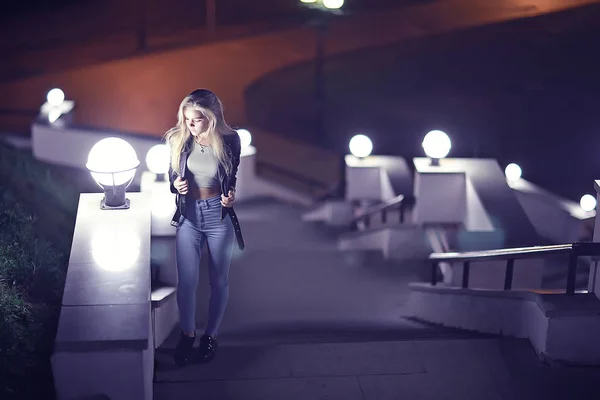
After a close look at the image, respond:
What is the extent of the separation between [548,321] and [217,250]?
2.48 m

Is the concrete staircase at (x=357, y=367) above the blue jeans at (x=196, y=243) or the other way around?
the other way around

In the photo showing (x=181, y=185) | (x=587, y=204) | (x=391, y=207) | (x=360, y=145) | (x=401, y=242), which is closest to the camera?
(x=181, y=185)

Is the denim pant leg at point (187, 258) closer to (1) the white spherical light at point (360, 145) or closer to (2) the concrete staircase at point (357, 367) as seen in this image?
(2) the concrete staircase at point (357, 367)

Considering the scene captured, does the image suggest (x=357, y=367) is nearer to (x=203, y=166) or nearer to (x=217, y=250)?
(x=217, y=250)

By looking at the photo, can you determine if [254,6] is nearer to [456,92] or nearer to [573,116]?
[456,92]

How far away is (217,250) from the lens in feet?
18.5

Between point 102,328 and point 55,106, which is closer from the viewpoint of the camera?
point 102,328

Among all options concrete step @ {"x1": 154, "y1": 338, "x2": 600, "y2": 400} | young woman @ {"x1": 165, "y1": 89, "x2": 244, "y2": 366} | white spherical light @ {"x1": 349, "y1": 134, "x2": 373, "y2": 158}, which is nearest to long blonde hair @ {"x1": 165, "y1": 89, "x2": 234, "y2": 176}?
young woman @ {"x1": 165, "y1": 89, "x2": 244, "y2": 366}

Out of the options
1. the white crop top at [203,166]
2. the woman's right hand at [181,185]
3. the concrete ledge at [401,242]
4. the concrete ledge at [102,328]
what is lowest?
the concrete ledge at [401,242]

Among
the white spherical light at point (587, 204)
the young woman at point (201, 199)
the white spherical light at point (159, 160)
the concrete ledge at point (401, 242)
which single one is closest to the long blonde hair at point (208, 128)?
the young woman at point (201, 199)

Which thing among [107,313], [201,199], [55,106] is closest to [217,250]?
[201,199]

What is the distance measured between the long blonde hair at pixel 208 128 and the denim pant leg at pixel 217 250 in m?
0.34

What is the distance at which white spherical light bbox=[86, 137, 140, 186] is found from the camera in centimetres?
616

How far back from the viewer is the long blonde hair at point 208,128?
17.4 ft
